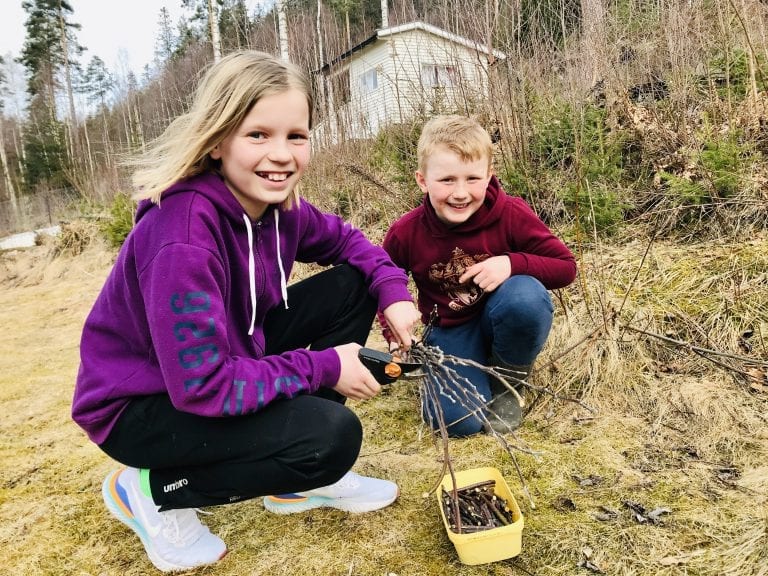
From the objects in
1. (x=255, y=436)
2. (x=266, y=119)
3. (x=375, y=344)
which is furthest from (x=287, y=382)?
(x=375, y=344)

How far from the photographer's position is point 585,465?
6.18ft

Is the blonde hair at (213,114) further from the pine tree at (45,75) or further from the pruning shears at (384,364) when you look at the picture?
the pine tree at (45,75)

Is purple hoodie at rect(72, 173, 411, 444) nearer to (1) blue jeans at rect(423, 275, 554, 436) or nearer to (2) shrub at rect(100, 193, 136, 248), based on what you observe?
(1) blue jeans at rect(423, 275, 554, 436)

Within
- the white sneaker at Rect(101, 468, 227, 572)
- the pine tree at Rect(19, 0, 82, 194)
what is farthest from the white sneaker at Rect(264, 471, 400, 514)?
the pine tree at Rect(19, 0, 82, 194)

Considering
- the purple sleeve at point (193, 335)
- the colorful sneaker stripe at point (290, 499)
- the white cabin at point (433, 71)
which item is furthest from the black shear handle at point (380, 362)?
the white cabin at point (433, 71)

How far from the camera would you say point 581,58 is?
12.0 feet

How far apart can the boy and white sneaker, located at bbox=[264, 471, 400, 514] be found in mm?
318

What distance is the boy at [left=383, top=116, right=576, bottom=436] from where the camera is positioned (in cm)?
207

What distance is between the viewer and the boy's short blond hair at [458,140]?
81.0 inches

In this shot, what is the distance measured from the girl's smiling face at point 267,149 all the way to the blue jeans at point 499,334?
966 millimetres

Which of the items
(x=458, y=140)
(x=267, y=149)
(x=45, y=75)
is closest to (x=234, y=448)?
(x=267, y=149)

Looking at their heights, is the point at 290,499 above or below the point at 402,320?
below

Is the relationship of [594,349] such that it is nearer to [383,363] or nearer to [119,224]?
[383,363]

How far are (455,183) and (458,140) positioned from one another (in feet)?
0.54
